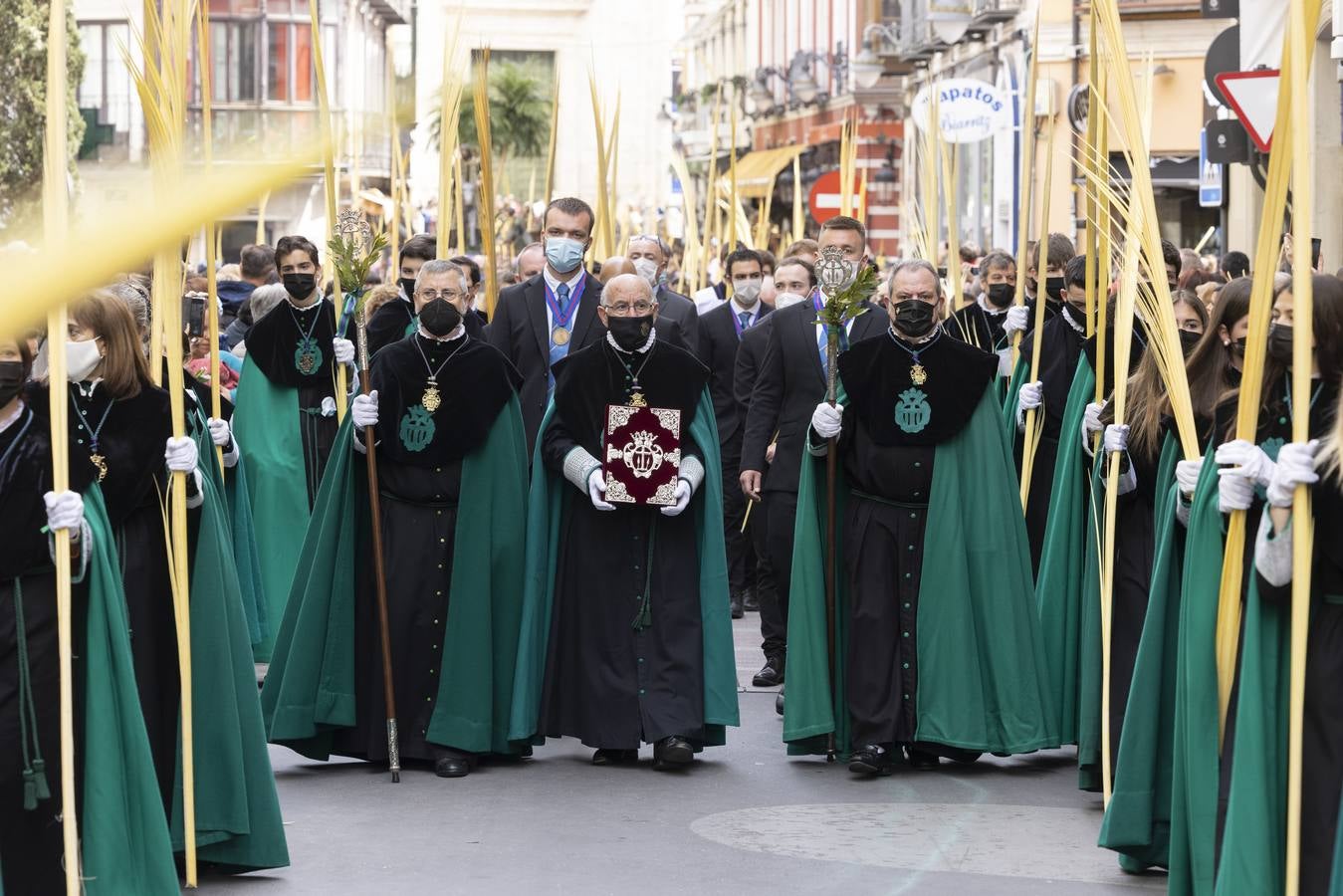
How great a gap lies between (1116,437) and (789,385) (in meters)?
2.97

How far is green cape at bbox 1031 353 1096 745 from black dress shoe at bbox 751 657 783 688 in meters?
2.02

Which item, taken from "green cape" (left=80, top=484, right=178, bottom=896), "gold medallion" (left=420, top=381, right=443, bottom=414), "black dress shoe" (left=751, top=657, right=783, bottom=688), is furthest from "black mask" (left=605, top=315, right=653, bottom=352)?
"green cape" (left=80, top=484, right=178, bottom=896)

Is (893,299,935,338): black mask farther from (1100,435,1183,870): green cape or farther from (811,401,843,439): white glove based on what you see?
(1100,435,1183,870): green cape

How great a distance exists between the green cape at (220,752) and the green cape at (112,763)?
569 millimetres

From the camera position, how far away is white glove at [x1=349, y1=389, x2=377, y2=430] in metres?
7.03

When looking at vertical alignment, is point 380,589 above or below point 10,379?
below

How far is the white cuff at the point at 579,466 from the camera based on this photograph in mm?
7270

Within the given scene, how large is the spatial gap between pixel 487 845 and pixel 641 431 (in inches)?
74.6

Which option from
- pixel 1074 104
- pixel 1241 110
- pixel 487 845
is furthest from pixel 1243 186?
pixel 487 845

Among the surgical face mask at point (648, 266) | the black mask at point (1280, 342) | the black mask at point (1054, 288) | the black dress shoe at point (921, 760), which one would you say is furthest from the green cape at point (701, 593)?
the black mask at point (1280, 342)

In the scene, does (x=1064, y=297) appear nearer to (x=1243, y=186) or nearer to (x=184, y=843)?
(x=184, y=843)

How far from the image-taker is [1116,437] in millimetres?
6223

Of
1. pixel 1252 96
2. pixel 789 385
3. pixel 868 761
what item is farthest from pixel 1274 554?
pixel 1252 96

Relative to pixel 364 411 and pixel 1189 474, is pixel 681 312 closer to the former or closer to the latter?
pixel 364 411
